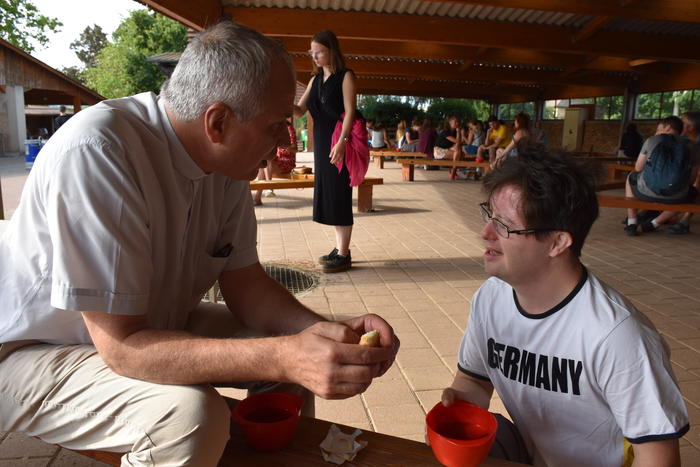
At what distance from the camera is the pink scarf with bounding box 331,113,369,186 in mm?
4559

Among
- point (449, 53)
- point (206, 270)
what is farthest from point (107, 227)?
point (449, 53)

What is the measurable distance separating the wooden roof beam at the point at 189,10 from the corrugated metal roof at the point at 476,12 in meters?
1.62

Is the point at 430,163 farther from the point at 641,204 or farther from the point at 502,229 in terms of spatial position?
the point at 502,229

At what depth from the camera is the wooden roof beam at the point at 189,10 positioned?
16.2 ft

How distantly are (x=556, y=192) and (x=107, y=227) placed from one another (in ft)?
3.76

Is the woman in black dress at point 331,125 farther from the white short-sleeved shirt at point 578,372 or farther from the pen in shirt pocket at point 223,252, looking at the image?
the white short-sleeved shirt at point 578,372

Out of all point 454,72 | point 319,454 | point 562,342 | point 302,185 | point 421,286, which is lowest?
point 421,286

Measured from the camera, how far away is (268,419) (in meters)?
1.50

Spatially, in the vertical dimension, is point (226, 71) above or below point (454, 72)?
below

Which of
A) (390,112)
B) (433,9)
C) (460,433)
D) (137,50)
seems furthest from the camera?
(137,50)

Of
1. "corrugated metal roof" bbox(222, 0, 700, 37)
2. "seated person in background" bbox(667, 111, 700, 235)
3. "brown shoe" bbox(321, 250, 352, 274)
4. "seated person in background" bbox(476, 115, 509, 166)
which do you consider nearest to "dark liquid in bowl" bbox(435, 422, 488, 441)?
"brown shoe" bbox(321, 250, 352, 274)

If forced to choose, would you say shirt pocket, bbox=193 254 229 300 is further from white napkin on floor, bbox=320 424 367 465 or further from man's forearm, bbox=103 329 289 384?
white napkin on floor, bbox=320 424 367 465

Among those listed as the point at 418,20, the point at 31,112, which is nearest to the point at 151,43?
the point at 31,112

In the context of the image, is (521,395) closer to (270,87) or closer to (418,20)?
(270,87)
